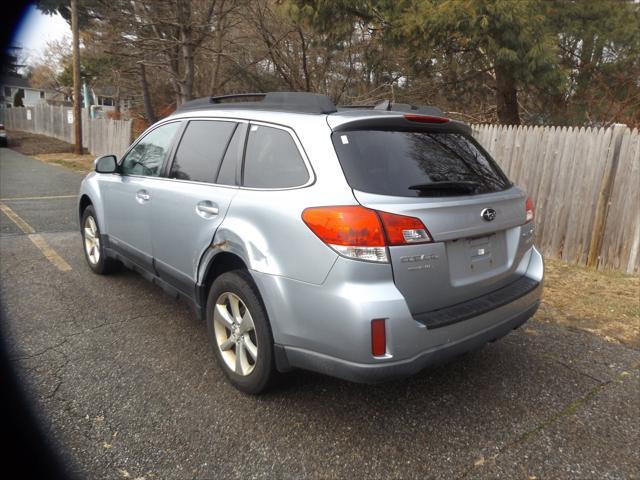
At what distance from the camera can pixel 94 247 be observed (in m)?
5.12

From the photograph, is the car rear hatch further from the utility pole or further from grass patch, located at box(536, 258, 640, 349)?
the utility pole

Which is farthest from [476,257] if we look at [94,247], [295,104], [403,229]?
[94,247]

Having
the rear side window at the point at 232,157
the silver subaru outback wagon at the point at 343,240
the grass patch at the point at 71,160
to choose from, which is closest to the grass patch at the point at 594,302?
the silver subaru outback wagon at the point at 343,240

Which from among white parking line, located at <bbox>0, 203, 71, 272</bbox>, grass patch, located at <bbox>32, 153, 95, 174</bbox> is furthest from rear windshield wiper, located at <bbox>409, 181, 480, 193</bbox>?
grass patch, located at <bbox>32, 153, 95, 174</bbox>

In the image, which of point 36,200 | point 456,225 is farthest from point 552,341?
point 36,200

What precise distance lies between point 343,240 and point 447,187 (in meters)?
0.74

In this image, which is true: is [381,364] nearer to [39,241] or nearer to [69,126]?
[39,241]

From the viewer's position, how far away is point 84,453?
2.39m

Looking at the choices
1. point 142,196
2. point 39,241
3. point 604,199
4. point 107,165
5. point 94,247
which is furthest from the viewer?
point 39,241

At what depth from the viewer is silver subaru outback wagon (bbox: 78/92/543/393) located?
229cm

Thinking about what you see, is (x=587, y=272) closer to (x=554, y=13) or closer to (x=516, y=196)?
(x=516, y=196)

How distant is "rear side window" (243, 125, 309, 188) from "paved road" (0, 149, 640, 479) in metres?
1.23

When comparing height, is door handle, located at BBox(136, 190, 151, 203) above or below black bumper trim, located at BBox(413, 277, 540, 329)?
above

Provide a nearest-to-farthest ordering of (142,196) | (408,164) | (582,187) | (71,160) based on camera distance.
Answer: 1. (408,164)
2. (142,196)
3. (582,187)
4. (71,160)
